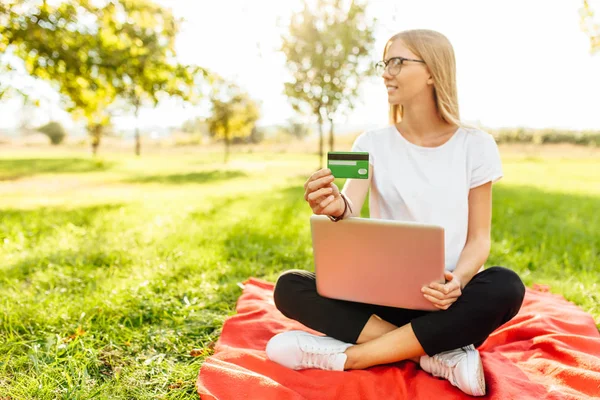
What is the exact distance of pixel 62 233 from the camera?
5.08m

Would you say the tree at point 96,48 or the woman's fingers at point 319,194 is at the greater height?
the tree at point 96,48

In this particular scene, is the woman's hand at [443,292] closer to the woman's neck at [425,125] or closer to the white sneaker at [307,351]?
the white sneaker at [307,351]

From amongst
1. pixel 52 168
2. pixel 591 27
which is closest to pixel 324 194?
pixel 591 27

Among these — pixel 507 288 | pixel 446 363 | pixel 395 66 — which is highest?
pixel 395 66

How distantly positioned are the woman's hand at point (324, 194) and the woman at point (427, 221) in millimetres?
73

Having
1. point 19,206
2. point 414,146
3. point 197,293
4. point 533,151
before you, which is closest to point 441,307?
point 414,146

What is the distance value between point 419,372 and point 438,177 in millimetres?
913

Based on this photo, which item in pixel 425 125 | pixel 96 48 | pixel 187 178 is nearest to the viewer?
pixel 425 125

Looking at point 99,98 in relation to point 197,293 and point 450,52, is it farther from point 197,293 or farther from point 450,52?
point 450,52

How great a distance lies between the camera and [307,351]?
7.23 ft

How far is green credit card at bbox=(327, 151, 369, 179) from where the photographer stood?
1812mm

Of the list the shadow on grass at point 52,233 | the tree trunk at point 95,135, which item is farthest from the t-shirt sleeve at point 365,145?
the tree trunk at point 95,135

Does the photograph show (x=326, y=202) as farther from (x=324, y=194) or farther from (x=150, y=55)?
(x=150, y=55)

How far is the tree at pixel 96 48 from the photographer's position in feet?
24.0
